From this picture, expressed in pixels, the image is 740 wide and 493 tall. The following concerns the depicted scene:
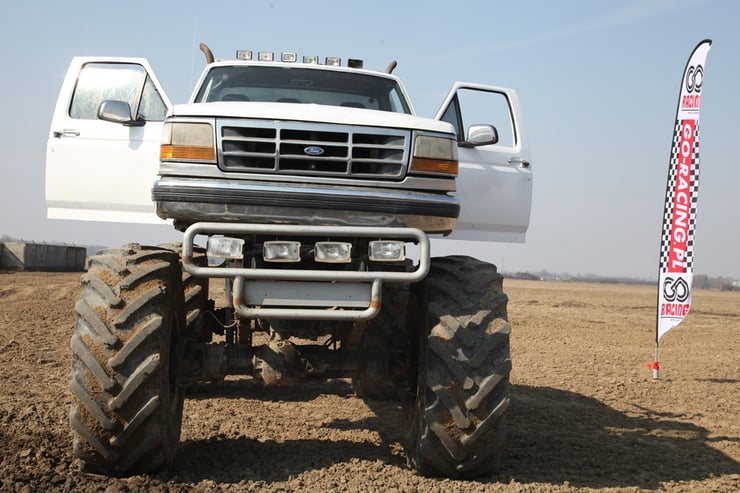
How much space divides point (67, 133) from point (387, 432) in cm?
344

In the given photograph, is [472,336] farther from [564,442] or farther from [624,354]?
[624,354]

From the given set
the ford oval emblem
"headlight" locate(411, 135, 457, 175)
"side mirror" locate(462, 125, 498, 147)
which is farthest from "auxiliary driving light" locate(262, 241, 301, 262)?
"side mirror" locate(462, 125, 498, 147)

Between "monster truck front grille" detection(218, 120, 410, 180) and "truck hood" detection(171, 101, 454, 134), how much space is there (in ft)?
0.13

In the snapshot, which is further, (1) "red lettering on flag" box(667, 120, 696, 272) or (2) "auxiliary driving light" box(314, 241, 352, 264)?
(1) "red lettering on flag" box(667, 120, 696, 272)

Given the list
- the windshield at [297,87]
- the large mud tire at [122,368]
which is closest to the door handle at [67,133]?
the windshield at [297,87]

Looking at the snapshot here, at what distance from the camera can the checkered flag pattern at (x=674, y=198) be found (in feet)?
35.1

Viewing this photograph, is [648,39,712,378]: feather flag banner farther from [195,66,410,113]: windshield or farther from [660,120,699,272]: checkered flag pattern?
[195,66,410,113]: windshield

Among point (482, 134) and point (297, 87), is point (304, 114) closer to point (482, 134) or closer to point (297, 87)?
point (482, 134)

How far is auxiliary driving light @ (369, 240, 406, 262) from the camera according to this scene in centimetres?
484

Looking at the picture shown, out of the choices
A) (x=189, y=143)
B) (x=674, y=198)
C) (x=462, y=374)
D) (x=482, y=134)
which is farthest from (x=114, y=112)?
(x=674, y=198)

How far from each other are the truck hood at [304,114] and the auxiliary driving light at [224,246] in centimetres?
74

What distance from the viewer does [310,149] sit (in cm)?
498

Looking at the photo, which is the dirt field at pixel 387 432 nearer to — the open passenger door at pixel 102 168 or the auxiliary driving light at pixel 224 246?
the auxiliary driving light at pixel 224 246

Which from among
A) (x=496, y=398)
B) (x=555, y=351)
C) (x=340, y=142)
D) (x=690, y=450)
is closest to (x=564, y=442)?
(x=690, y=450)
